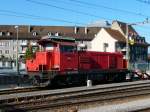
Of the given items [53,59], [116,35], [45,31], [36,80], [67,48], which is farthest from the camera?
[45,31]

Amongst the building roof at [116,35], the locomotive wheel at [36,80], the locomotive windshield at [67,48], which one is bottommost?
the locomotive wheel at [36,80]

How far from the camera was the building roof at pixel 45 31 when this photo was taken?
130 m

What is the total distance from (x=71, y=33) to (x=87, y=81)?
99.4 metres

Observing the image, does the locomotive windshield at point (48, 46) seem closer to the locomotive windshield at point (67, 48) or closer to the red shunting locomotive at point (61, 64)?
the red shunting locomotive at point (61, 64)

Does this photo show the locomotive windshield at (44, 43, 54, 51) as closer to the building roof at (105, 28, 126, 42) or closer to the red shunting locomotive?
the red shunting locomotive

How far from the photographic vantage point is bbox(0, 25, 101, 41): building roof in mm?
130000

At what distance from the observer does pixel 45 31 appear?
132250 mm

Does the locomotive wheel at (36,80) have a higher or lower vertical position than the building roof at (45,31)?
lower

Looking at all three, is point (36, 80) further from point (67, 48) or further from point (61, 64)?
point (67, 48)

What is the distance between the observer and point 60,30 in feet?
431

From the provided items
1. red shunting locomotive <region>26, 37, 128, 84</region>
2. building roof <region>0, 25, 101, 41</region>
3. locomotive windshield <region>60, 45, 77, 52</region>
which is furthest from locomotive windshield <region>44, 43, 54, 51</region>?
building roof <region>0, 25, 101, 41</region>

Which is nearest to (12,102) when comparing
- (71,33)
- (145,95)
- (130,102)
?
(130,102)

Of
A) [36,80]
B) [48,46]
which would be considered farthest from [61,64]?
[36,80]

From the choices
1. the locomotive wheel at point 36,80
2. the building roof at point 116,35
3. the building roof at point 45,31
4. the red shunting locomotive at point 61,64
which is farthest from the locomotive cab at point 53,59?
the building roof at point 45,31
